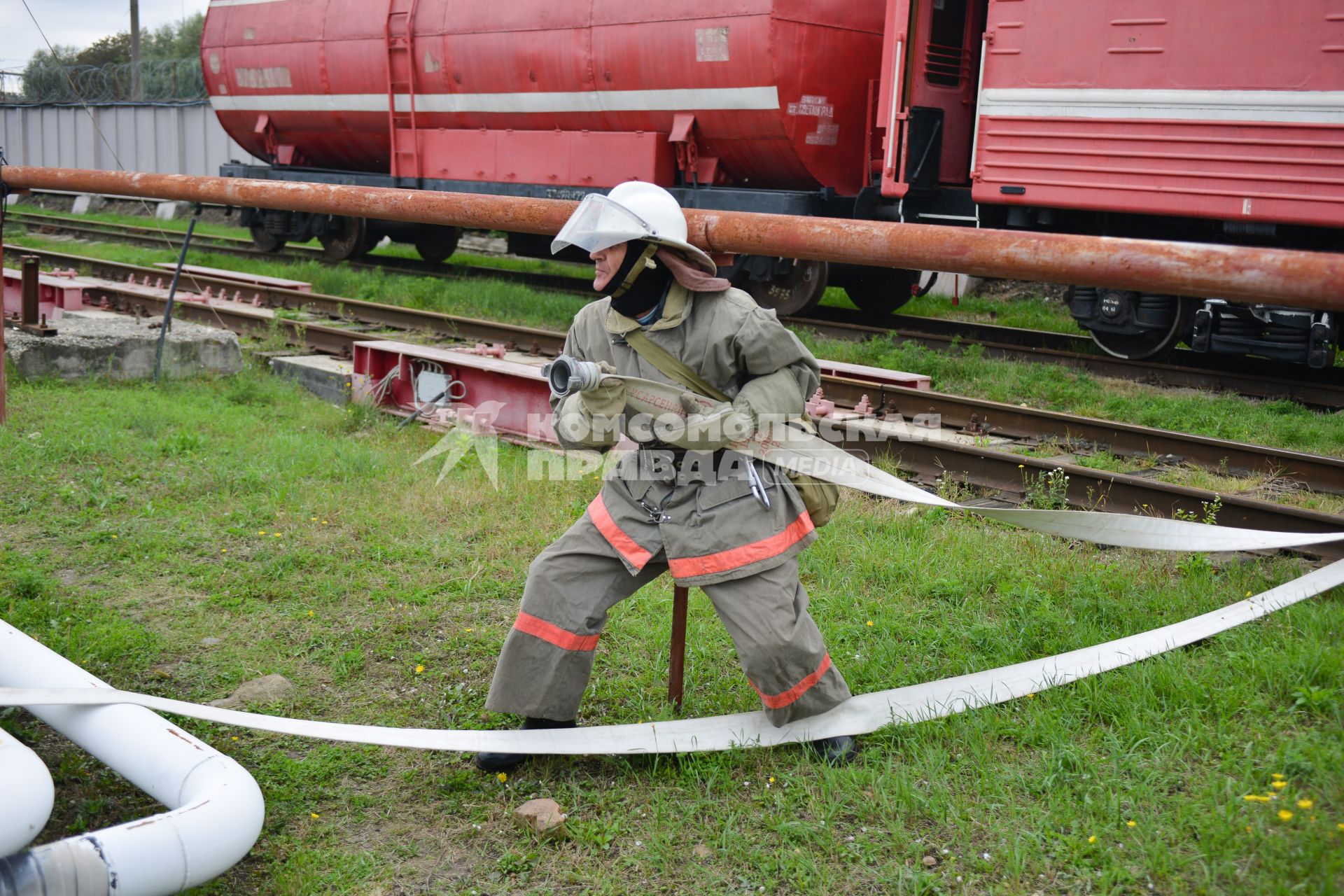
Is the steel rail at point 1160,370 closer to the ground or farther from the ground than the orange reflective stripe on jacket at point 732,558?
closer to the ground

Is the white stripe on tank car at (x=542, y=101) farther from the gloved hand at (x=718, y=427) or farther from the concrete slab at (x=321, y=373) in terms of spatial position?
the gloved hand at (x=718, y=427)

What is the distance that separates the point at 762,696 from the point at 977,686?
2.52 feet

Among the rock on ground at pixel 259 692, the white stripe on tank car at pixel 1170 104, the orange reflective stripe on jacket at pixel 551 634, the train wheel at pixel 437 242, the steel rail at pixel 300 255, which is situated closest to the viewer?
the orange reflective stripe on jacket at pixel 551 634

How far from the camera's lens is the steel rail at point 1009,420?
240 inches

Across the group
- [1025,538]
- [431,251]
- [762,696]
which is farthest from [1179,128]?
[431,251]

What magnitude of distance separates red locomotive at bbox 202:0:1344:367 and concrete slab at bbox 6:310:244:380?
4.57 meters

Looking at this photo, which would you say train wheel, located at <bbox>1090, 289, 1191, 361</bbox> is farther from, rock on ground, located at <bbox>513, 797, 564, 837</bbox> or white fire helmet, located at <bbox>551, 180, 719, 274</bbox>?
rock on ground, located at <bbox>513, 797, 564, 837</bbox>

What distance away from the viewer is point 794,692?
10.1ft

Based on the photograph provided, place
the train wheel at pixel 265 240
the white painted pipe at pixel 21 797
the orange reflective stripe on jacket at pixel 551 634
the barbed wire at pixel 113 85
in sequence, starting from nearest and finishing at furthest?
the white painted pipe at pixel 21 797
the orange reflective stripe on jacket at pixel 551 634
the train wheel at pixel 265 240
the barbed wire at pixel 113 85

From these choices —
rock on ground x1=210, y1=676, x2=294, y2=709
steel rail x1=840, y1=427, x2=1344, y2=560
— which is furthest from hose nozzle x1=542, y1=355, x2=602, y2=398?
steel rail x1=840, y1=427, x2=1344, y2=560

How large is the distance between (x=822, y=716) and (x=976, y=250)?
4.62ft

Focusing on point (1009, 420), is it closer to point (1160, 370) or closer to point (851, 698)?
point (1160, 370)

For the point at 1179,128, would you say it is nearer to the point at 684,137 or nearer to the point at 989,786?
the point at 684,137

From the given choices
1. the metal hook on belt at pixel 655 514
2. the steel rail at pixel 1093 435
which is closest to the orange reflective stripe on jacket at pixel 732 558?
the metal hook on belt at pixel 655 514
